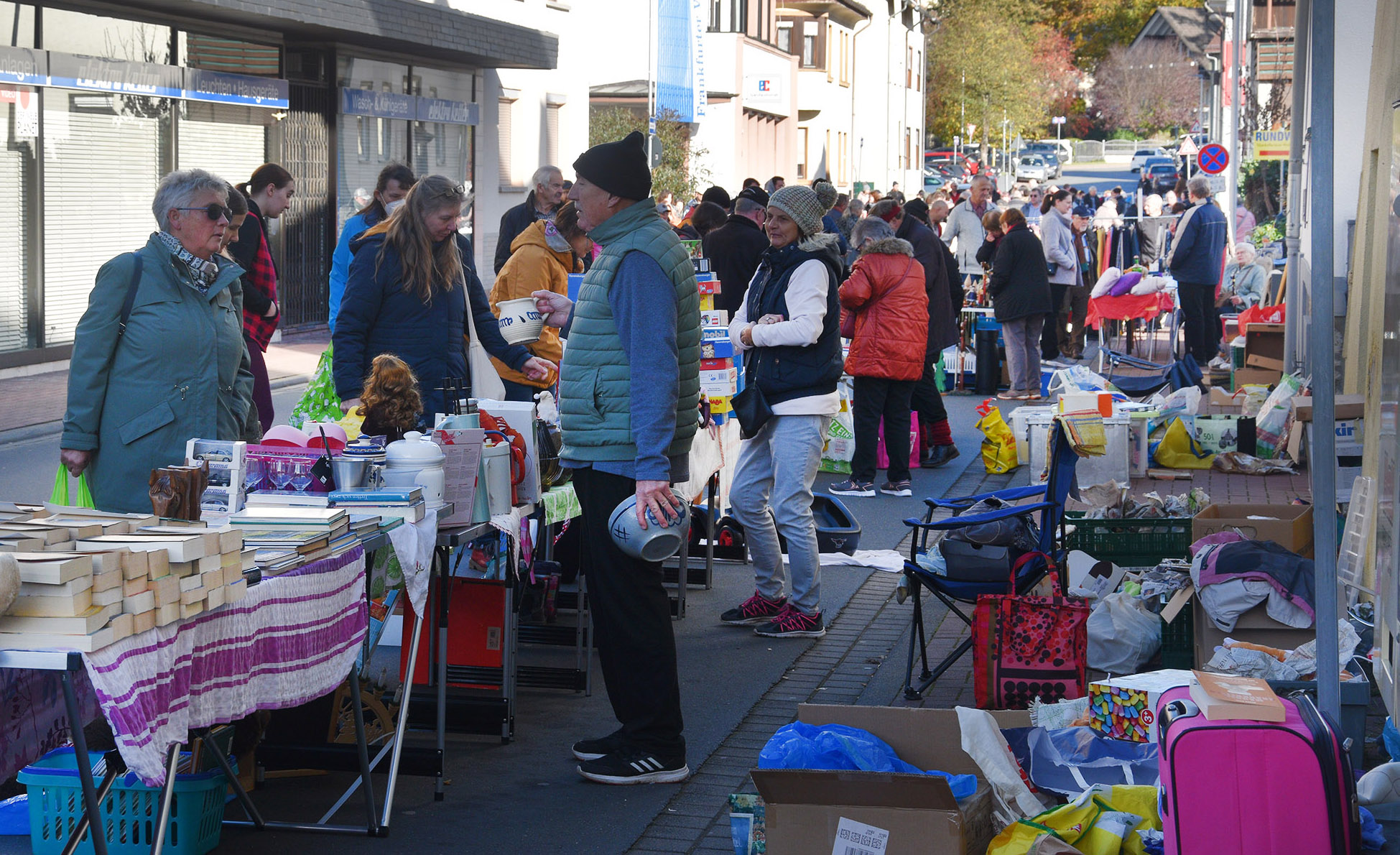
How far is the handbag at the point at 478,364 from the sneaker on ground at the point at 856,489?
338cm

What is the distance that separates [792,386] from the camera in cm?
672

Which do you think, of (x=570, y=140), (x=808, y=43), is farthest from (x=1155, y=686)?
(x=808, y=43)

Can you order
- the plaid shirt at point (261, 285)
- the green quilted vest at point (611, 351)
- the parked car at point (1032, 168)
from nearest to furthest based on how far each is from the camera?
the green quilted vest at point (611, 351), the plaid shirt at point (261, 285), the parked car at point (1032, 168)

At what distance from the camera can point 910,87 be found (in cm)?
6612

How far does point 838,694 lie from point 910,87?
2472 inches

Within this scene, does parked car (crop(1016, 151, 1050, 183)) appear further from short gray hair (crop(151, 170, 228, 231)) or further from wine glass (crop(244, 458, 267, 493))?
wine glass (crop(244, 458, 267, 493))

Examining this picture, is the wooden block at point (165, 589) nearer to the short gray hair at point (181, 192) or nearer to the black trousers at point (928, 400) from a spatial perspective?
the short gray hair at point (181, 192)

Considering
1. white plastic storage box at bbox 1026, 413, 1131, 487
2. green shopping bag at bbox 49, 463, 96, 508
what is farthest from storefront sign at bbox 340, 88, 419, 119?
green shopping bag at bbox 49, 463, 96, 508

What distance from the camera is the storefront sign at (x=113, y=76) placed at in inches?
560

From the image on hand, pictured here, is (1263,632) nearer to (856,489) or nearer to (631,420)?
(631,420)

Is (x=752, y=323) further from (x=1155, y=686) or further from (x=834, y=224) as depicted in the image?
(x=834, y=224)

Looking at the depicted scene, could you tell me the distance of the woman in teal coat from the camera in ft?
15.9

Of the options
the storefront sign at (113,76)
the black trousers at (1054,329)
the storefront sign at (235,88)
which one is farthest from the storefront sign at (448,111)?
the black trousers at (1054,329)

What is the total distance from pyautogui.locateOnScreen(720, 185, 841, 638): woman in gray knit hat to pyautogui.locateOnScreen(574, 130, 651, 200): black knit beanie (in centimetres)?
183
